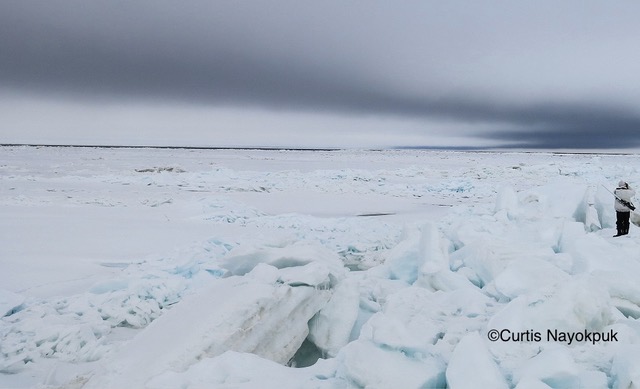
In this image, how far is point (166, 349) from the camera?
2.98 m

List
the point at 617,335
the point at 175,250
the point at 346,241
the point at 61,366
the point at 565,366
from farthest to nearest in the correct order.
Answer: the point at 346,241
the point at 175,250
the point at 61,366
the point at 617,335
the point at 565,366

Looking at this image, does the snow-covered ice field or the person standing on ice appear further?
the person standing on ice

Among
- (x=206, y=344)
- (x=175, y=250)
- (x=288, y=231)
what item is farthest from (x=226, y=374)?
(x=288, y=231)

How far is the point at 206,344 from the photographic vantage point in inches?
119

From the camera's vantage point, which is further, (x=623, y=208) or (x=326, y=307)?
(x=623, y=208)

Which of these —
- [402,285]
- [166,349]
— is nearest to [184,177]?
[402,285]

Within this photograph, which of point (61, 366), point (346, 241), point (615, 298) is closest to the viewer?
point (61, 366)

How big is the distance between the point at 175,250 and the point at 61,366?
2.92 metres

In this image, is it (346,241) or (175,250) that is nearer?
(175,250)

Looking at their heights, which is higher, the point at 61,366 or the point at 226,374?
the point at 226,374

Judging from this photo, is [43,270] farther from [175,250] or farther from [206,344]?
[206,344]

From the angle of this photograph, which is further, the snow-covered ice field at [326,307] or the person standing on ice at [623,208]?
the person standing on ice at [623,208]

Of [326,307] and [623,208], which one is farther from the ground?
[623,208]

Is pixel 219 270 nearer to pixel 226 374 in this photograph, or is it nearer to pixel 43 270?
pixel 43 270
